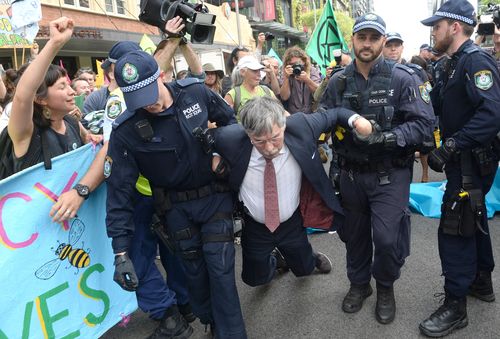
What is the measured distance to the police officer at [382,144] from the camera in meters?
2.75

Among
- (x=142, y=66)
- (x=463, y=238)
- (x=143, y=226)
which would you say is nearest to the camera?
(x=142, y=66)

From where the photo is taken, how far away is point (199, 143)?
2533 millimetres

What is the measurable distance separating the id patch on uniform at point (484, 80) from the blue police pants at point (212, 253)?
167 centimetres

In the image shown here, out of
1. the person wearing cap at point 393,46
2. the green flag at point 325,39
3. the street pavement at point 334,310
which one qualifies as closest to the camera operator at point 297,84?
the green flag at point 325,39

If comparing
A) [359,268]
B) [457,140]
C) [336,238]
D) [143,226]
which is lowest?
[336,238]

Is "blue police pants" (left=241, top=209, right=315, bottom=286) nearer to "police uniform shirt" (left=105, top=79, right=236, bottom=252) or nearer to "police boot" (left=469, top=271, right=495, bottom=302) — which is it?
"police uniform shirt" (left=105, top=79, right=236, bottom=252)

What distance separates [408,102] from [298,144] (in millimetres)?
774

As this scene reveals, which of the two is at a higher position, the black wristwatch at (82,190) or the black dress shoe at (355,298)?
the black wristwatch at (82,190)

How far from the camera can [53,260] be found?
2596 millimetres

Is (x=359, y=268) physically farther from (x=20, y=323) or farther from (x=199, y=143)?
(x=20, y=323)

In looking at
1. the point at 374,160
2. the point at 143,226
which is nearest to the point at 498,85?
the point at 374,160

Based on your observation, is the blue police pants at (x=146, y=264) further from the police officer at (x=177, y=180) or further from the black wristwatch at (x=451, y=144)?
the black wristwatch at (x=451, y=144)

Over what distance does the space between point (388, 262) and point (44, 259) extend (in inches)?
85.6

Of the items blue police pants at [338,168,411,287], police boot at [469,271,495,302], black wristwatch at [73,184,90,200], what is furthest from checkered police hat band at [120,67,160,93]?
police boot at [469,271,495,302]
